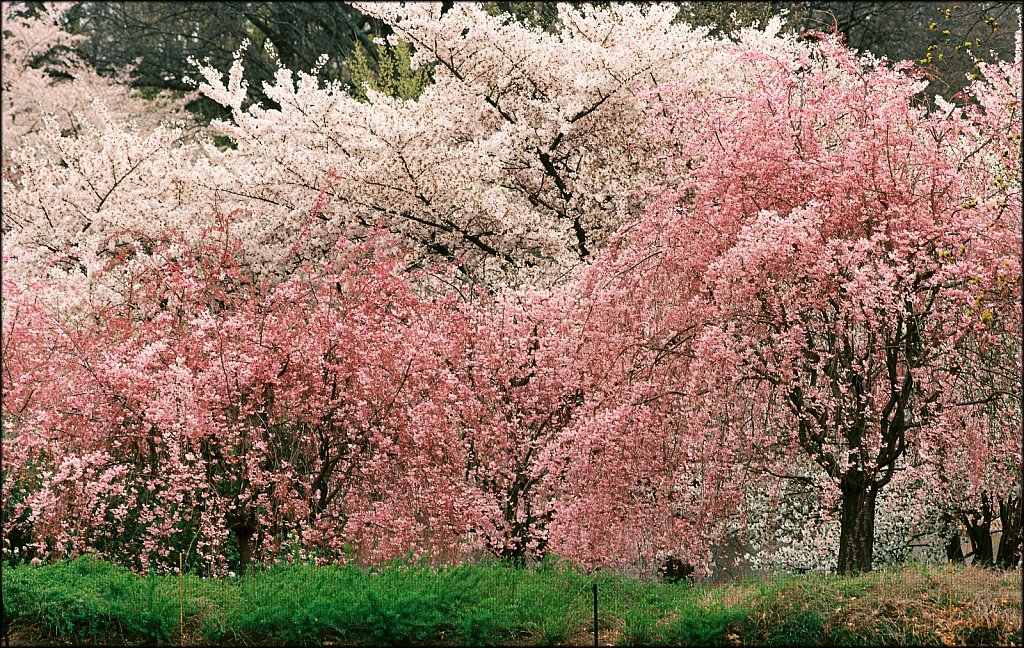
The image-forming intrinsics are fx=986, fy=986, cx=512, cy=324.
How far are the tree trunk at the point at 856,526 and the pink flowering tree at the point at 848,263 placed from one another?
0.01 m

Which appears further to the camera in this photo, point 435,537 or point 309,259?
point 309,259

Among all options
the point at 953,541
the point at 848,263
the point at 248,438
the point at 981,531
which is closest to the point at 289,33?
the point at 248,438

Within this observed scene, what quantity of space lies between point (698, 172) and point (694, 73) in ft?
11.6

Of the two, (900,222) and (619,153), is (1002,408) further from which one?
(619,153)

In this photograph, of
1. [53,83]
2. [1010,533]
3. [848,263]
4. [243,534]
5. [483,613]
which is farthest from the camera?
[53,83]

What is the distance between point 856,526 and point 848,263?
215cm

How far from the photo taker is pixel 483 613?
6.05 m

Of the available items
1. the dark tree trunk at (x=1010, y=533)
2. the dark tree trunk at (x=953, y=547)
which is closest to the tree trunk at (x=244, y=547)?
the dark tree trunk at (x=1010, y=533)

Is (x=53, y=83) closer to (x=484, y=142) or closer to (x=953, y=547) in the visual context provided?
(x=484, y=142)

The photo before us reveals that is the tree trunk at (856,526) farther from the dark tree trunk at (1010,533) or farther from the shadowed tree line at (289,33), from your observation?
the shadowed tree line at (289,33)

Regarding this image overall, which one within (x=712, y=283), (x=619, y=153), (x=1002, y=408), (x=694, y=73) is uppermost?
(x=694, y=73)

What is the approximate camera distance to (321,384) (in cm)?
802

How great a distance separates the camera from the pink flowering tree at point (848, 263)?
6805 millimetres

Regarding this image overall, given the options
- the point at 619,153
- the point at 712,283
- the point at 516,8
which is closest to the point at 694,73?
the point at 619,153
